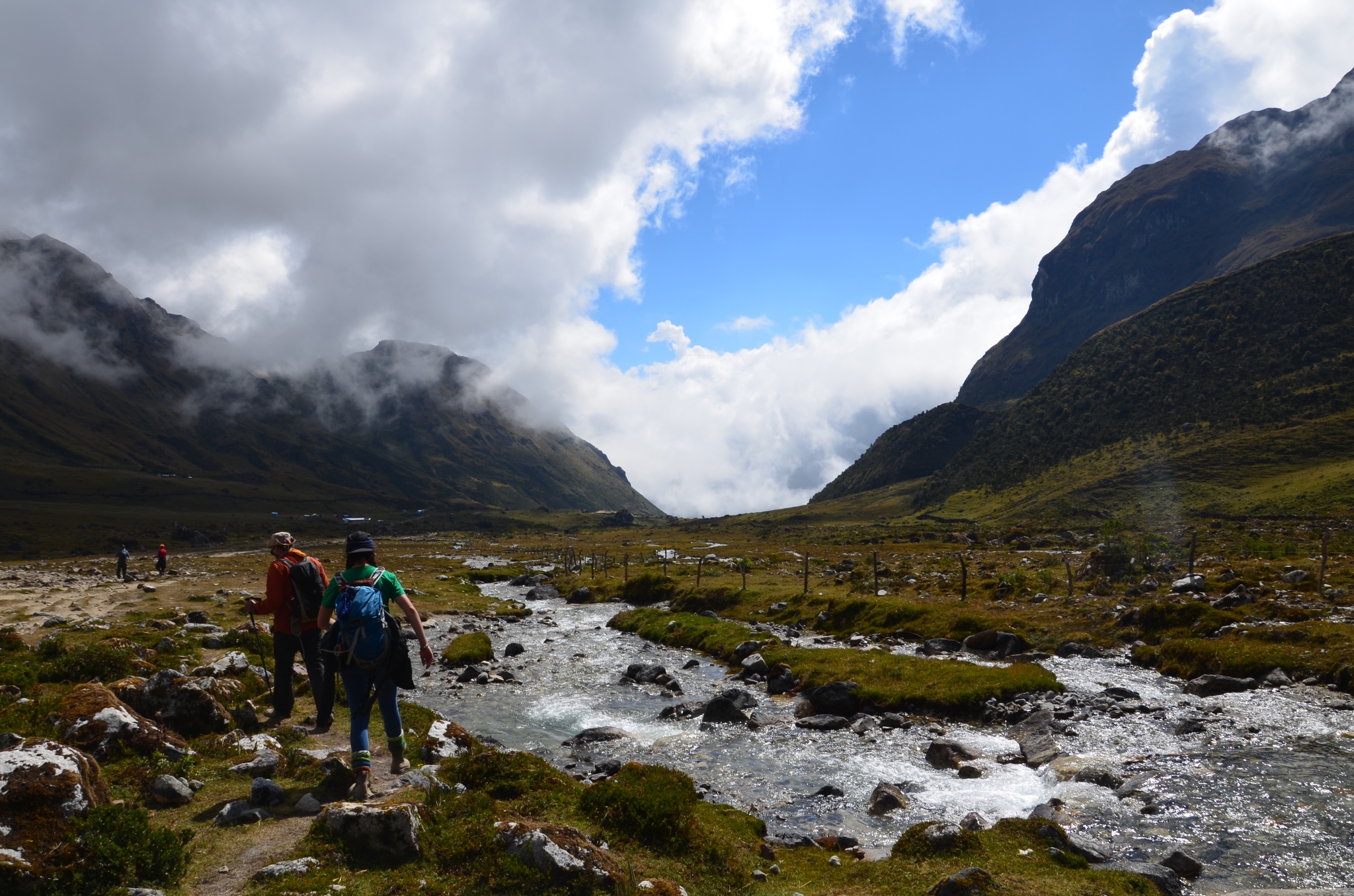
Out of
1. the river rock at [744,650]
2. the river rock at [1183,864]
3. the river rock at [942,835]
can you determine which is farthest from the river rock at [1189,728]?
the river rock at [744,650]

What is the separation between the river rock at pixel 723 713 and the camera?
2527 cm

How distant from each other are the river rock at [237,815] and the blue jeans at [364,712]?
145 cm

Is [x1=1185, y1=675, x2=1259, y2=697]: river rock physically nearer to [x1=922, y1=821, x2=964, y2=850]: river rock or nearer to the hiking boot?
[x1=922, y1=821, x2=964, y2=850]: river rock

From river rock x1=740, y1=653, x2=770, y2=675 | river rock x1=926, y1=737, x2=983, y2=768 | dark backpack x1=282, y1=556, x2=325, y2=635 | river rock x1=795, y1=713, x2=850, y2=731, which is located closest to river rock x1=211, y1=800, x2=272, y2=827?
dark backpack x1=282, y1=556, x2=325, y2=635

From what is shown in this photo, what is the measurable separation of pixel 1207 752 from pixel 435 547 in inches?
6500

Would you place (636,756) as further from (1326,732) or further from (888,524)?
(888,524)

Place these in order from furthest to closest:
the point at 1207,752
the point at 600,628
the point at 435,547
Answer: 1. the point at 435,547
2. the point at 600,628
3. the point at 1207,752

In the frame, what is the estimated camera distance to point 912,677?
28391mm

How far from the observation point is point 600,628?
5062 cm

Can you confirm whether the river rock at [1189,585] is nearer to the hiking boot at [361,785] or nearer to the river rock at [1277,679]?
the river rock at [1277,679]

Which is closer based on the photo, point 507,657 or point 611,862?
point 611,862

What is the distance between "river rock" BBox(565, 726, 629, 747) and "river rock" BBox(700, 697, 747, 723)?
10.9 feet

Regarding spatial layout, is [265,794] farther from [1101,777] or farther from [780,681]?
[780,681]

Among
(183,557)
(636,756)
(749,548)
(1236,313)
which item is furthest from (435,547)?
(1236,313)
